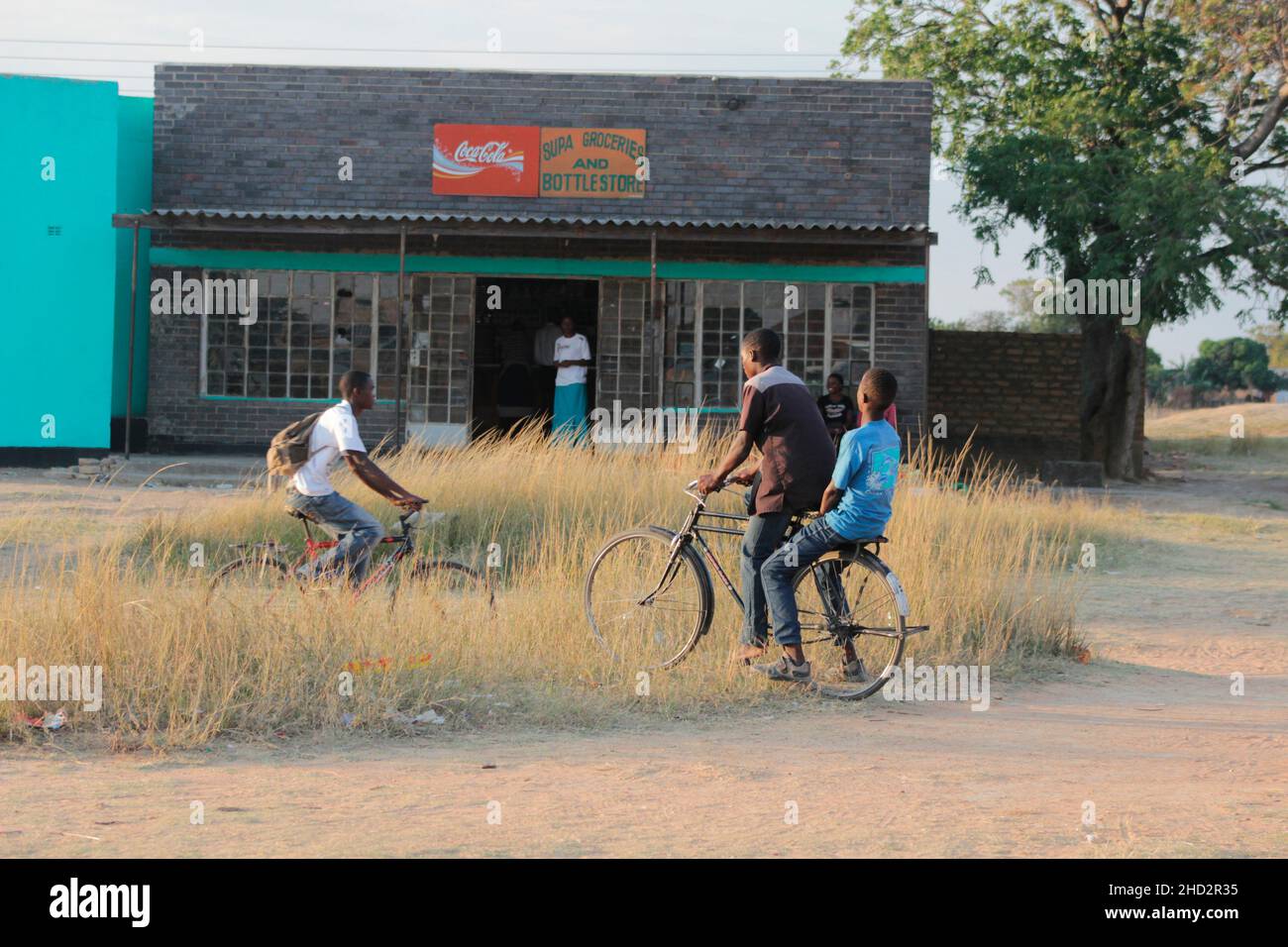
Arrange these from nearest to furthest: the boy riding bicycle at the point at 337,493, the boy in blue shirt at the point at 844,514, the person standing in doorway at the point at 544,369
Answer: the boy in blue shirt at the point at 844,514 < the boy riding bicycle at the point at 337,493 < the person standing in doorway at the point at 544,369

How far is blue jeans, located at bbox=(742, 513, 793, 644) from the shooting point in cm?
699

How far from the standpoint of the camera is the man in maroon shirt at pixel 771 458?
6910mm

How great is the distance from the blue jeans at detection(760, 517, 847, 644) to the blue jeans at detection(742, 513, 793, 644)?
0.07m

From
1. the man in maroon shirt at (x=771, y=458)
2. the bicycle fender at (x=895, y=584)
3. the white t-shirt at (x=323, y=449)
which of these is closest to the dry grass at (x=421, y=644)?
the man in maroon shirt at (x=771, y=458)

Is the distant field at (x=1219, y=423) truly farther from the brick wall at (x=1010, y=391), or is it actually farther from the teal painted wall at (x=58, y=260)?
the teal painted wall at (x=58, y=260)

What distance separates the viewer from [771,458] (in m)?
6.97

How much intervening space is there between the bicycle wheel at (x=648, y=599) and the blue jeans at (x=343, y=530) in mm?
1240

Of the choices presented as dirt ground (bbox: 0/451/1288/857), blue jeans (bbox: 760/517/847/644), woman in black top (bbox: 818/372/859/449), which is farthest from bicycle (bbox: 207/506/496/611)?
woman in black top (bbox: 818/372/859/449)

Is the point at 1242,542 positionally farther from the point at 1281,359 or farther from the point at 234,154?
the point at 1281,359

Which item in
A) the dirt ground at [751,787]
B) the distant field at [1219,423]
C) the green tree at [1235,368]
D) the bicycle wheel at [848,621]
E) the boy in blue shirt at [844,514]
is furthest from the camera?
the green tree at [1235,368]

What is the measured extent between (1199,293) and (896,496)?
998 cm

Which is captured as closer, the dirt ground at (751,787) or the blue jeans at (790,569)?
the dirt ground at (751,787)
